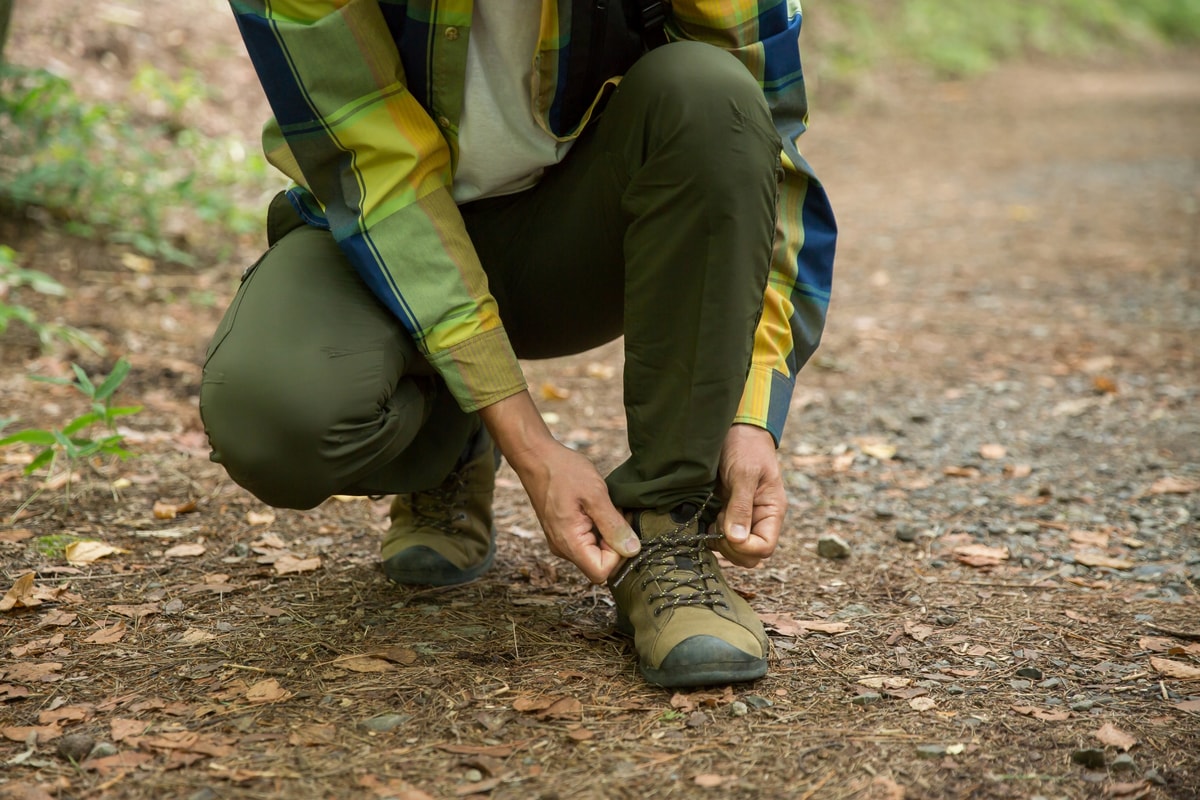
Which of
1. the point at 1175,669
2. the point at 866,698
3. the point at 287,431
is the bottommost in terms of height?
the point at 1175,669

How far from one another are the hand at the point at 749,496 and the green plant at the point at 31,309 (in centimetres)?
225

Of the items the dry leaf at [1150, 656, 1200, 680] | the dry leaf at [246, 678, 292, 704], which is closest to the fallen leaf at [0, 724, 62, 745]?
the dry leaf at [246, 678, 292, 704]

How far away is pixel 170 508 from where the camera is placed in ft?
7.95

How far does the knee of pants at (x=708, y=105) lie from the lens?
1.63 m

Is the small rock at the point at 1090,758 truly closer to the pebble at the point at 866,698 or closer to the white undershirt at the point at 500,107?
the pebble at the point at 866,698

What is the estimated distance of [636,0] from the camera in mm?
1835

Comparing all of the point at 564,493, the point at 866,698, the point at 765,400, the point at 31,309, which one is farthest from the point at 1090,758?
the point at 31,309

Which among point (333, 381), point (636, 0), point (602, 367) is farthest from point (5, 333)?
point (636, 0)

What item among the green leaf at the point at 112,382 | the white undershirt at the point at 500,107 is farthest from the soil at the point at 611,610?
the white undershirt at the point at 500,107

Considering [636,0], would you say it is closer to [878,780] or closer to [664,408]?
[664,408]

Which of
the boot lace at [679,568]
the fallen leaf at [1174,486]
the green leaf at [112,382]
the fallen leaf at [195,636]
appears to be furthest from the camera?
the fallen leaf at [1174,486]

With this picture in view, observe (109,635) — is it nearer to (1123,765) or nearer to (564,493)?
(564,493)

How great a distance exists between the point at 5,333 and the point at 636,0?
8.17 ft

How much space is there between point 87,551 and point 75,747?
0.75 meters
